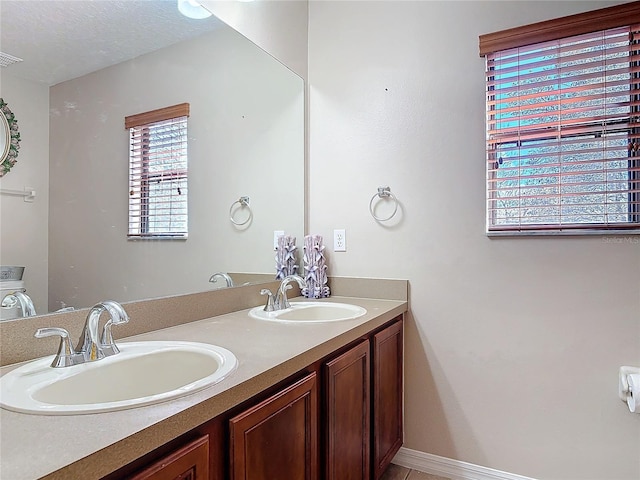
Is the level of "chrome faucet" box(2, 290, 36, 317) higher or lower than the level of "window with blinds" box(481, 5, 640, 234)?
lower

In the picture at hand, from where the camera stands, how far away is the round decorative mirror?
1065 millimetres

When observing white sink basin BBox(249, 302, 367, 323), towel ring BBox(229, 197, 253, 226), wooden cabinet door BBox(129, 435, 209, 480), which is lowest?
wooden cabinet door BBox(129, 435, 209, 480)

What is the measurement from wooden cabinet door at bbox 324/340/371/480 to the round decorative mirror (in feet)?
3.53

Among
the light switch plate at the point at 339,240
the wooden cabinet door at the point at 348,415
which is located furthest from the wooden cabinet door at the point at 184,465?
the light switch plate at the point at 339,240

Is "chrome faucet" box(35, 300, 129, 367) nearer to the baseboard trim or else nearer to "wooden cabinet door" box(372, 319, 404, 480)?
"wooden cabinet door" box(372, 319, 404, 480)

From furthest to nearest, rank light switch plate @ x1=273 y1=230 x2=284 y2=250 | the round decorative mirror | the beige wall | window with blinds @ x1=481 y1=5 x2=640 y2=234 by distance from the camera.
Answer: light switch plate @ x1=273 y1=230 x2=284 y2=250
the beige wall
window with blinds @ x1=481 y1=5 x2=640 y2=234
the round decorative mirror

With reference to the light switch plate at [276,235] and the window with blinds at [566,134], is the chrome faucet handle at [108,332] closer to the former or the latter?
the light switch plate at [276,235]

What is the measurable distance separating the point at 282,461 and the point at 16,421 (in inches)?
24.9

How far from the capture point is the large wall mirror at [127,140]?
1.18 meters

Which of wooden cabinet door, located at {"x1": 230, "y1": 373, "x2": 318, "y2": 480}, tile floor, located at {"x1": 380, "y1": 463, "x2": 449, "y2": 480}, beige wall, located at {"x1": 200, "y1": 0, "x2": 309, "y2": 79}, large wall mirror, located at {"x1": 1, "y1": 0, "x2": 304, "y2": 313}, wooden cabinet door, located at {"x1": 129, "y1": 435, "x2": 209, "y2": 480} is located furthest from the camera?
tile floor, located at {"x1": 380, "y1": 463, "x2": 449, "y2": 480}

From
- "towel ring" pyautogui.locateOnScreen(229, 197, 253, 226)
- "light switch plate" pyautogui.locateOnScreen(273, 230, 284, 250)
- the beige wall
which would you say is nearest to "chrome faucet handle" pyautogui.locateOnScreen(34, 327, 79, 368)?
"towel ring" pyautogui.locateOnScreen(229, 197, 253, 226)

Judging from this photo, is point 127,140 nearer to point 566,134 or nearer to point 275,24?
point 275,24

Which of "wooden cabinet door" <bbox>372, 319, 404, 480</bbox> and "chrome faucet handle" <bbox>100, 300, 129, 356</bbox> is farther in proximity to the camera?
"wooden cabinet door" <bbox>372, 319, 404, 480</bbox>

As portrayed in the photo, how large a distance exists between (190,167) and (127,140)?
33cm
